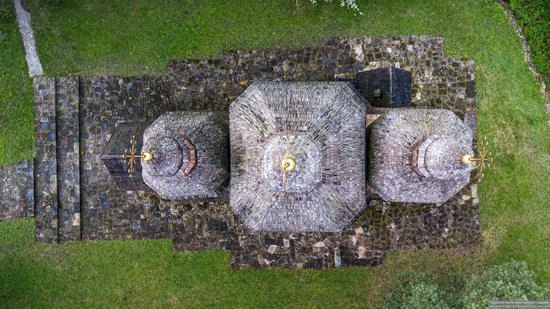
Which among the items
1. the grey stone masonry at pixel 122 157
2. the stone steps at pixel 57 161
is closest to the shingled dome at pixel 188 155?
the grey stone masonry at pixel 122 157

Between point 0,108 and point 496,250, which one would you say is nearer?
point 496,250

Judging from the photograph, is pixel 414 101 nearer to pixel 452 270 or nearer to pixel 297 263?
pixel 452 270

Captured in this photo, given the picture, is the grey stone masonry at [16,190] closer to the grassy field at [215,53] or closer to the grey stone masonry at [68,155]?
the grassy field at [215,53]

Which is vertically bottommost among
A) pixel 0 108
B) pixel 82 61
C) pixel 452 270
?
pixel 452 270

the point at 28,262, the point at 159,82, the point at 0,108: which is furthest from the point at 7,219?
the point at 159,82

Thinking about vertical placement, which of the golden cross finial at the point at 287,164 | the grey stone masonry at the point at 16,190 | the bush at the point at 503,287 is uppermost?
the golden cross finial at the point at 287,164

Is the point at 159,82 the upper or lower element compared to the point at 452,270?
upper
